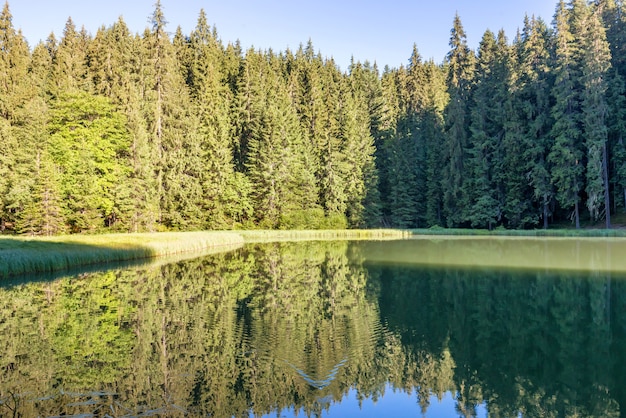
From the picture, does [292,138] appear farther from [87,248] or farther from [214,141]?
[87,248]

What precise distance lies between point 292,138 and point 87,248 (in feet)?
122

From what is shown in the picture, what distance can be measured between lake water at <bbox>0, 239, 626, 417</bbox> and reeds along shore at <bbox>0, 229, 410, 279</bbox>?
282cm

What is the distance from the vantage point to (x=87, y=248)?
2394 centimetres

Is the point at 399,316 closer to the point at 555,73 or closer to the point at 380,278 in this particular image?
the point at 380,278

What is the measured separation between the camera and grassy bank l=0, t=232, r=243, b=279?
1936 centimetres

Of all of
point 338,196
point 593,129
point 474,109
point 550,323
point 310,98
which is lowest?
point 550,323

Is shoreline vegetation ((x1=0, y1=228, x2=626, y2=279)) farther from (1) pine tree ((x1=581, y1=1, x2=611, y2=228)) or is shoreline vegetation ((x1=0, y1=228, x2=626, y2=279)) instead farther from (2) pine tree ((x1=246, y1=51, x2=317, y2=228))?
(2) pine tree ((x1=246, y1=51, x2=317, y2=228))

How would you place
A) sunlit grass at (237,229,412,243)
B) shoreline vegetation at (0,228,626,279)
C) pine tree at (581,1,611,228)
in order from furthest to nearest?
sunlit grass at (237,229,412,243) → pine tree at (581,1,611,228) → shoreline vegetation at (0,228,626,279)

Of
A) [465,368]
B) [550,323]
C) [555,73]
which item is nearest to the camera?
[465,368]

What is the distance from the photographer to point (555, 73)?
4772 cm

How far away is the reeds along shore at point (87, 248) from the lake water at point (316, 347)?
2822mm

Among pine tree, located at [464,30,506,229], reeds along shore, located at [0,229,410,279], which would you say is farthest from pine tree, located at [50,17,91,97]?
pine tree, located at [464,30,506,229]

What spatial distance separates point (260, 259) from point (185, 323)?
1516 cm

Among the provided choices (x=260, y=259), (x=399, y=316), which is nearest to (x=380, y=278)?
(x=399, y=316)
